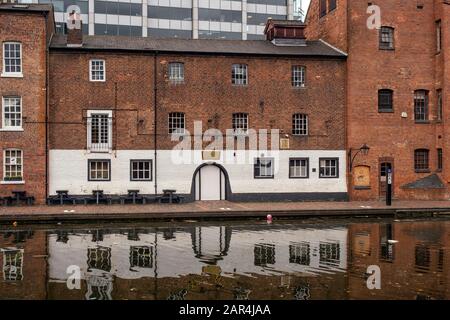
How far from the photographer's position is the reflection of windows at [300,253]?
577 inches

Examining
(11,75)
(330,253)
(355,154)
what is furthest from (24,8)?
(330,253)

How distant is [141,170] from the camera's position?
89.3 ft

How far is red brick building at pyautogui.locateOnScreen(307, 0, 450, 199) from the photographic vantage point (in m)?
28.9

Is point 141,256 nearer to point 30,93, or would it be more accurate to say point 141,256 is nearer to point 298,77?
point 30,93

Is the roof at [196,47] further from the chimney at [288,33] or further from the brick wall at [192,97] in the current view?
the chimney at [288,33]

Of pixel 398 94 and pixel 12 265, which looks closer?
pixel 12 265

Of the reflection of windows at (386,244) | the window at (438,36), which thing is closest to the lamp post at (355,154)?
the window at (438,36)

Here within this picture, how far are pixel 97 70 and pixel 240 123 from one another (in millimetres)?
7609

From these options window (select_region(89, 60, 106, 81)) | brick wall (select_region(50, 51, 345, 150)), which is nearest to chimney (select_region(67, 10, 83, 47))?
brick wall (select_region(50, 51, 345, 150))

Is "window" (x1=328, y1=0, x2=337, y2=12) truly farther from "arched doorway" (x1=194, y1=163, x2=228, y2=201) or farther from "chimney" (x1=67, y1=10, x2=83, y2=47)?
"chimney" (x1=67, y1=10, x2=83, y2=47)

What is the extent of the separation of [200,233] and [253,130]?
988 centimetres

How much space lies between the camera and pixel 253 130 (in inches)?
1110

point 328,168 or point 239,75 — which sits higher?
point 239,75
